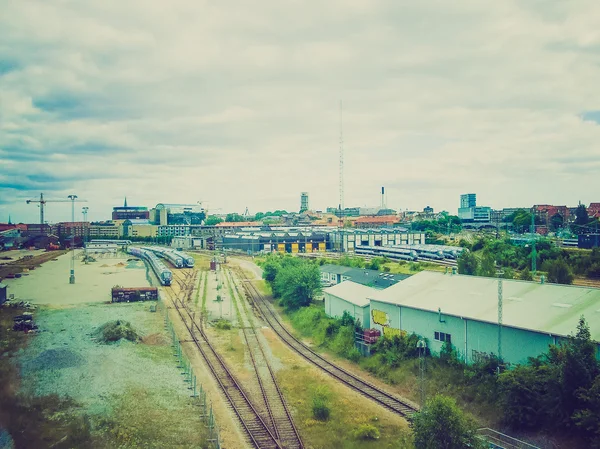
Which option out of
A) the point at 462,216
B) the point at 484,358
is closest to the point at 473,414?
the point at 484,358

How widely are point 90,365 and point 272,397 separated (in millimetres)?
9376

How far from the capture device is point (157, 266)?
5600 cm

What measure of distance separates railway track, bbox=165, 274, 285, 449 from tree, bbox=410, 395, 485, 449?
483 cm

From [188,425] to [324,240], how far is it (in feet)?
235

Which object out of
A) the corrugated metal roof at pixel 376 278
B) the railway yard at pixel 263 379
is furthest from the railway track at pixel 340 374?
the corrugated metal roof at pixel 376 278

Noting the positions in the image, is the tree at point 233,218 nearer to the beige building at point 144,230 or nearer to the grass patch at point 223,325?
the beige building at point 144,230

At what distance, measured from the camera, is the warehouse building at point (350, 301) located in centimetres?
2659

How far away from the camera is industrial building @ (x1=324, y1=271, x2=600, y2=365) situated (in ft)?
56.1

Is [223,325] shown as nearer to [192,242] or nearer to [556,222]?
[192,242]

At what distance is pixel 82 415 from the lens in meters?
16.7

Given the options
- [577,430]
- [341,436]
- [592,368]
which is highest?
[592,368]

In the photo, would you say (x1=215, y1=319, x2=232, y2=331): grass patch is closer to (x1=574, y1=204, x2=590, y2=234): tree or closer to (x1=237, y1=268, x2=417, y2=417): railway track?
(x1=237, y1=268, x2=417, y2=417): railway track

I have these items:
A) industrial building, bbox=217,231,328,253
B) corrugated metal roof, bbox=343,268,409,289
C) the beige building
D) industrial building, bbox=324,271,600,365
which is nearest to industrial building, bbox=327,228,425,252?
industrial building, bbox=217,231,328,253

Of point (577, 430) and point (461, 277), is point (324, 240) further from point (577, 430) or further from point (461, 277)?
point (577, 430)
